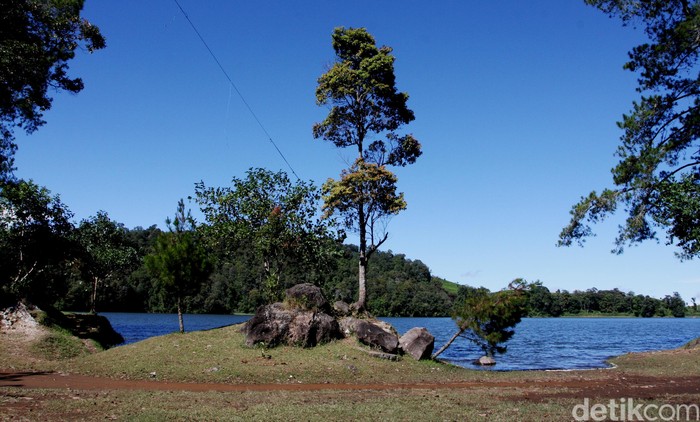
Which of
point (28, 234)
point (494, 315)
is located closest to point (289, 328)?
point (494, 315)

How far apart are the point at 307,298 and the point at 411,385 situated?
9501mm

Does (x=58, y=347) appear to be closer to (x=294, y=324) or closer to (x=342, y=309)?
(x=294, y=324)

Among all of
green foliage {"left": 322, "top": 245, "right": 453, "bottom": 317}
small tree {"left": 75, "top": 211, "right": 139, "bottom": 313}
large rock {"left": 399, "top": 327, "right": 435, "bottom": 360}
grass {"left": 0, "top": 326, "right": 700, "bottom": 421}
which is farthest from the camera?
green foliage {"left": 322, "top": 245, "right": 453, "bottom": 317}

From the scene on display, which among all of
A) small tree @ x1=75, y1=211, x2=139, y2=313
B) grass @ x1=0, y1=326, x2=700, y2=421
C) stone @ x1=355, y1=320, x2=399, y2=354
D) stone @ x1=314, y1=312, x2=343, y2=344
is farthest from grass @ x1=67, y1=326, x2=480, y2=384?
small tree @ x1=75, y1=211, x2=139, y2=313

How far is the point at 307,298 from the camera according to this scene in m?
26.9

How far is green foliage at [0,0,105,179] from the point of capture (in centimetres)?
2370

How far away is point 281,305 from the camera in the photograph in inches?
1041

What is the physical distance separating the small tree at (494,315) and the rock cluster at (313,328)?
194 cm

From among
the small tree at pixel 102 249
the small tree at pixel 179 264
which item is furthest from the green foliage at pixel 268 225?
the small tree at pixel 102 249

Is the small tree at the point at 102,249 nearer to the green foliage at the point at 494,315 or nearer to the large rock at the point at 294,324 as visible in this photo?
the large rock at the point at 294,324

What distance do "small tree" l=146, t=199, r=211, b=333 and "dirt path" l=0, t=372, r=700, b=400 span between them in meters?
10.5

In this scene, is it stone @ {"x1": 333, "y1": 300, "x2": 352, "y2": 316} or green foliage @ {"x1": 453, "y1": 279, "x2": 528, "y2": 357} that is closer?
green foliage @ {"x1": 453, "y1": 279, "x2": 528, "y2": 357}

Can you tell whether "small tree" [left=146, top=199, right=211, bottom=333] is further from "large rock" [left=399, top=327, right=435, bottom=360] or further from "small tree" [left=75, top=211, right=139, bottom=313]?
"small tree" [left=75, top=211, right=139, bottom=313]

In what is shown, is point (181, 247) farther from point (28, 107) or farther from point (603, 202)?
point (603, 202)
